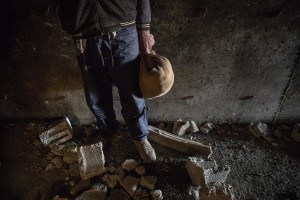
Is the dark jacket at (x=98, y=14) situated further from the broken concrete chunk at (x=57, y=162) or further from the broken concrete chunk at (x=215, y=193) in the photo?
the broken concrete chunk at (x=215, y=193)

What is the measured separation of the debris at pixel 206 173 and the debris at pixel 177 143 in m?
0.29

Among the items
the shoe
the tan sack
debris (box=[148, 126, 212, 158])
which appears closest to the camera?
the tan sack

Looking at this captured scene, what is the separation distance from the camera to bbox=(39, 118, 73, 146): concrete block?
3.12 metres

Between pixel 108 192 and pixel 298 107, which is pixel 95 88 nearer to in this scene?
pixel 108 192

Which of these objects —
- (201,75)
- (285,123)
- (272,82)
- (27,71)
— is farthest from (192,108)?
(27,71)

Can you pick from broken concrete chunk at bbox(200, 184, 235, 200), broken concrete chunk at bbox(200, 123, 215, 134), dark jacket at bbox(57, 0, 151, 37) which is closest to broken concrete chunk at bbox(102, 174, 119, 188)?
broken concrete chunk at bbox(200, 184, 235, 200)

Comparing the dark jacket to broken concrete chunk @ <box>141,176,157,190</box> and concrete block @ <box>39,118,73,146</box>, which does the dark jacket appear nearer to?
concrete block @ <box>39,118,73,146</box>

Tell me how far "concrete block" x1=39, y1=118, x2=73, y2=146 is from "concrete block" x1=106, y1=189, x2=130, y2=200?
93 cm

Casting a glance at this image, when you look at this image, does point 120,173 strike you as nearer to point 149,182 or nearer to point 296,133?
point 149,182

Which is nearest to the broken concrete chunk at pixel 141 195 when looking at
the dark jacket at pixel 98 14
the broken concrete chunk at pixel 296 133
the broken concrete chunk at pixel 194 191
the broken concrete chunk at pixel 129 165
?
the broken concrete chunk at pixel 129 165

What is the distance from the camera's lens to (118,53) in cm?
234

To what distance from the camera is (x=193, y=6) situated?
2.50 metres

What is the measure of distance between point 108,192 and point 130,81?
1109 millimetres

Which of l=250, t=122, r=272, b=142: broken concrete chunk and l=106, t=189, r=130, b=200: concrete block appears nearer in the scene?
l=106, t=189, r=130, b=200: concrete block
